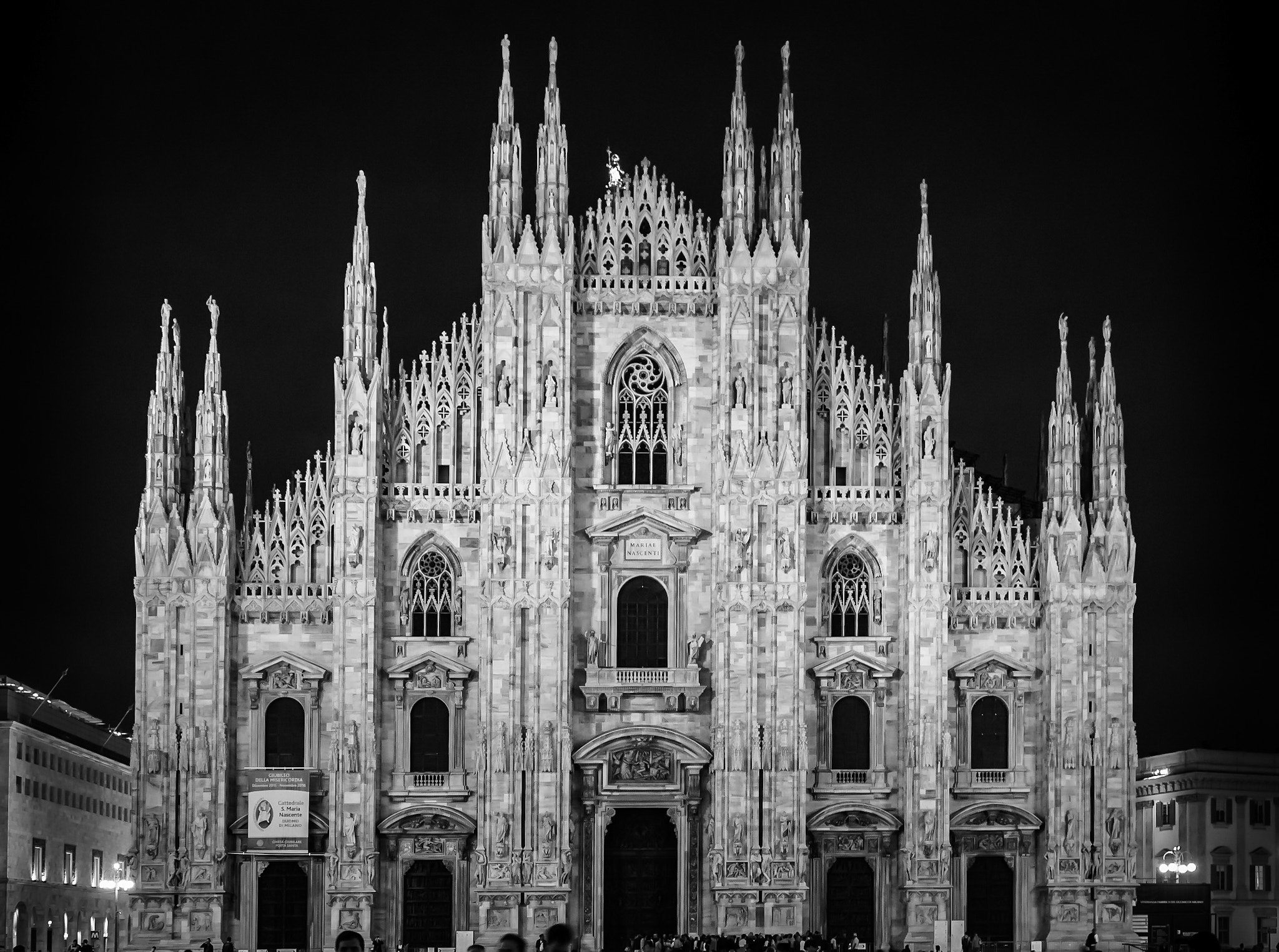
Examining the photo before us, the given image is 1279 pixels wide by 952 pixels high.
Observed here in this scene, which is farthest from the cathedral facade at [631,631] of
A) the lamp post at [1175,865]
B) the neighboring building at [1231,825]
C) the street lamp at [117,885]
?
the neighboring building at [1231,825]

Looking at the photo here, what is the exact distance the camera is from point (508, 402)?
2630 inches

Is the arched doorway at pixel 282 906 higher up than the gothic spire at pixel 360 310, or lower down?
lower down

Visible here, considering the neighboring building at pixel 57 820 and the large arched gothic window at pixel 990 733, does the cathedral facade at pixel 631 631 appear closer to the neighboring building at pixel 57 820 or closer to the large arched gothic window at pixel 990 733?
the large arched gothic window at pixel 990 733

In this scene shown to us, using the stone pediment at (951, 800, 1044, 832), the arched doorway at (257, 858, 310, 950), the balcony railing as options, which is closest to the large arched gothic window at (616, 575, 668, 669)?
the balcony railing

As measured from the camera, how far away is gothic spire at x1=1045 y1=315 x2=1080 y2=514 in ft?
222

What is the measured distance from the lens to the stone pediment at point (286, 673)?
66.2 m

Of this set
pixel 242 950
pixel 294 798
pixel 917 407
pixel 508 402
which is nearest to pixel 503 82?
pixel 508 402

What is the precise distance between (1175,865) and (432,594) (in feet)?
109

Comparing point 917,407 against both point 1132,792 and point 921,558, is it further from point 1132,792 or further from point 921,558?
point 1132,792

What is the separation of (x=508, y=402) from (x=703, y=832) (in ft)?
43.1

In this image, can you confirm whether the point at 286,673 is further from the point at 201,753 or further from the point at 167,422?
the point at 167,422

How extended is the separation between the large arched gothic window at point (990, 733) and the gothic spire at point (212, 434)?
22007mm

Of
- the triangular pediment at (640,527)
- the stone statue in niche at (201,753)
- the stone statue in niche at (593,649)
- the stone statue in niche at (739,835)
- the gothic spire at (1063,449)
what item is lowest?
the stone statue in niche at (739,835)

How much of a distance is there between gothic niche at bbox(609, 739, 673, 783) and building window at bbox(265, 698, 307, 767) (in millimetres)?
8599
